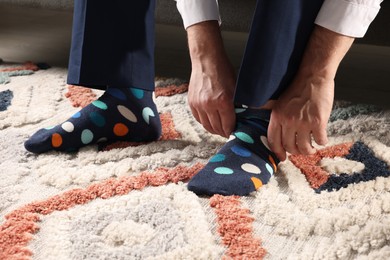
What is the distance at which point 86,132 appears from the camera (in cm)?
92

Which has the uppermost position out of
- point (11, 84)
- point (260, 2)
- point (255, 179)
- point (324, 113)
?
point (260, 2)

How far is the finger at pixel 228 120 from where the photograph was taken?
0.82 meters

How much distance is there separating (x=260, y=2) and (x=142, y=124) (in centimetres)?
34

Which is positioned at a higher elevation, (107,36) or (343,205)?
(107,36)

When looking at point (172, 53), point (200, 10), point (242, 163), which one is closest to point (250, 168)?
point (242, 163)

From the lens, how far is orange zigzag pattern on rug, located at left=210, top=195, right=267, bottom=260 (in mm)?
622

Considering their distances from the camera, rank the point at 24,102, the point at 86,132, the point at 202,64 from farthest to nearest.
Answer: the point at 24,102
the point at 86,132
the point at 202,64

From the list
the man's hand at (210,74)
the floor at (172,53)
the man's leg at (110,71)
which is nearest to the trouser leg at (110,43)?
the man's leg at (110,71)

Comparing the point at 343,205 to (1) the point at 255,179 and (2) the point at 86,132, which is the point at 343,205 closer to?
(1) the point at 255,179

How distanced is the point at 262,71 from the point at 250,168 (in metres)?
0.15

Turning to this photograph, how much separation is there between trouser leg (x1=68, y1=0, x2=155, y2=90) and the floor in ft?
1.57

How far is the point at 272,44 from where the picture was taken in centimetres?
70

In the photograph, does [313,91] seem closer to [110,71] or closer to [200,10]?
[200,10]

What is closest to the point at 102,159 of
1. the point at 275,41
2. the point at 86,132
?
the point at 86,132
